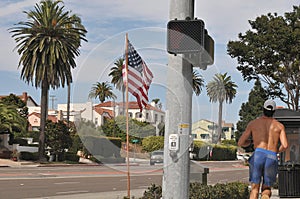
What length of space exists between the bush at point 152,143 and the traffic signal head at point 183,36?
1.02 meters

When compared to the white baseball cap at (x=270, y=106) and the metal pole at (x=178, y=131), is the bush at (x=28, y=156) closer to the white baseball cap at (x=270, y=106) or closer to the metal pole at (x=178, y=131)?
the white baseball cap at (x=270, y=106)

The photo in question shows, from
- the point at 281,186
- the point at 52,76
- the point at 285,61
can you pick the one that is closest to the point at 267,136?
the point at 281,186

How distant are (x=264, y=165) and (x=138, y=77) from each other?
6.38 ft

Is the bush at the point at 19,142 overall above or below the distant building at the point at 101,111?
below

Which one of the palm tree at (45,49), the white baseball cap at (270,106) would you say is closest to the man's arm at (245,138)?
the white baseball cap at (270,106)

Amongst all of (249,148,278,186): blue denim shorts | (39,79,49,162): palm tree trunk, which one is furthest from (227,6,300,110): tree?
(39,79,49,162): palm tree trunk

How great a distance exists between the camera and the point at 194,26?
6.15 meters

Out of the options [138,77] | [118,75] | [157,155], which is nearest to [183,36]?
[138,77]

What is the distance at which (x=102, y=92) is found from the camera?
6.53 m

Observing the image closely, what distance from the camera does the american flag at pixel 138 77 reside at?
20.9ft

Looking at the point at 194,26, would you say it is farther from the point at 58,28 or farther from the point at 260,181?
the point at 58,28

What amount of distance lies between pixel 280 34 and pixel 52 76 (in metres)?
27.6

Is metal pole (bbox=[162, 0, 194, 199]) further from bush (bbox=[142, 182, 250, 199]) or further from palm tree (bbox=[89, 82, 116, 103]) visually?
bush (bbox=[142, 182, 250, 199])

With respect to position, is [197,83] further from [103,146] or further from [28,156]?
[28,156]
